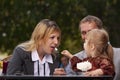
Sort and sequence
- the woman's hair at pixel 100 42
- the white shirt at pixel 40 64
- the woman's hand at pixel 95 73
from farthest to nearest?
the white shirt at pixel 40 64 → the woman's hair at pixel 100 42 → the woman's hand at pixel 95 73

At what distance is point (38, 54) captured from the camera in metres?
6.84

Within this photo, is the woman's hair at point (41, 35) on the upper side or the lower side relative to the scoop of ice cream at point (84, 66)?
upper

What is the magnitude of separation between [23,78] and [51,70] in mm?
1133

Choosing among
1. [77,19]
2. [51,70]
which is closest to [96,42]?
[51,70]

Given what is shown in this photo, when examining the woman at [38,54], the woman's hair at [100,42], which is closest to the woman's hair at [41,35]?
the woman at [38,54]

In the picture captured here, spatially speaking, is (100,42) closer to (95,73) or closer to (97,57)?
(97,57)

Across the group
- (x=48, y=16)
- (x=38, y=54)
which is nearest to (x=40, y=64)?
(x=38, y=54)

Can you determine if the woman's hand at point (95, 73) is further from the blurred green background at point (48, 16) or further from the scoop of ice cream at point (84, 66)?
the blurred green background at point (48, 16)

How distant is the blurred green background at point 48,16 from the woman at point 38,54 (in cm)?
1206

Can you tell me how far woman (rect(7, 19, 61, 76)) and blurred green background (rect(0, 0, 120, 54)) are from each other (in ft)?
39.6

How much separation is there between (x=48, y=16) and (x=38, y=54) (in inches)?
493

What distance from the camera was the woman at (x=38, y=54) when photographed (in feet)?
22.2

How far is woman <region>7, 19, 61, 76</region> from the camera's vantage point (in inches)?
267

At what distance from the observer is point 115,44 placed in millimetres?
19875
